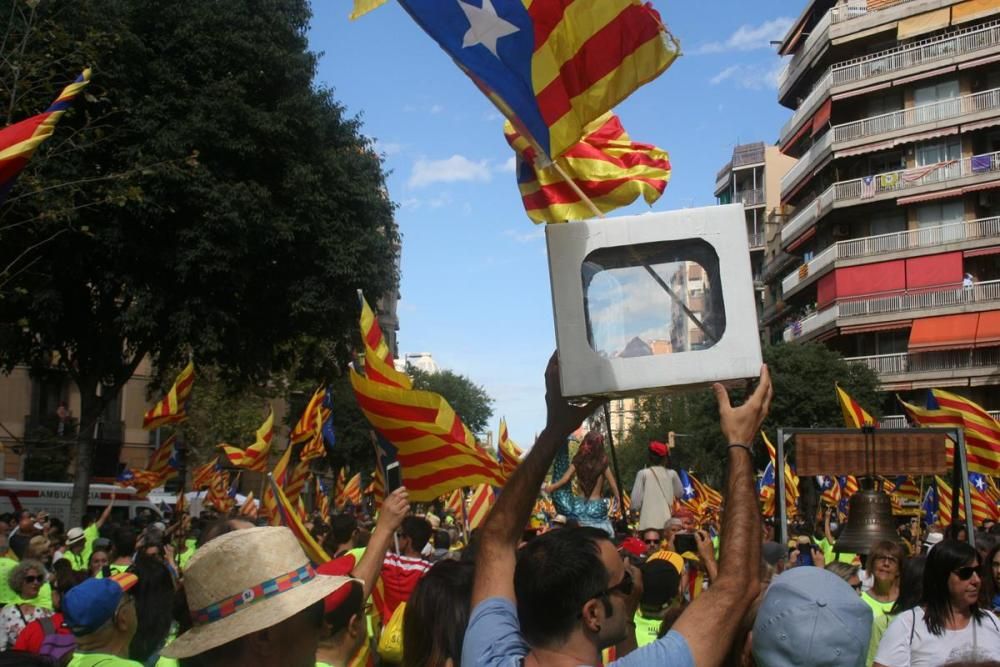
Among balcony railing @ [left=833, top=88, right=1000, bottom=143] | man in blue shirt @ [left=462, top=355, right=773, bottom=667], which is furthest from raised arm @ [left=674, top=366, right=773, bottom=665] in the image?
balcony railing @ [left=833, top=88, right=1000, bottom=143]

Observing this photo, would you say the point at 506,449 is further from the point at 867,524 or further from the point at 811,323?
the point at 811,323

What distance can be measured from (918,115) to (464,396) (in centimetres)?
4578

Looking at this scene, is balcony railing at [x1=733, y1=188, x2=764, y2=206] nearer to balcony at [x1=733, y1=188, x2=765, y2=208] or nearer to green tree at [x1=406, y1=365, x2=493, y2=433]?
balcony at [x1=733, y1=188, x2=765, y2=208]

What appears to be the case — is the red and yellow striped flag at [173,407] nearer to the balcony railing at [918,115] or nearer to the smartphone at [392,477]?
the smartphone at [392,477]

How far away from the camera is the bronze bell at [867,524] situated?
22.1 ft

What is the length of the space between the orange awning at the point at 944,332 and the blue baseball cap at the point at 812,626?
38.6 metres

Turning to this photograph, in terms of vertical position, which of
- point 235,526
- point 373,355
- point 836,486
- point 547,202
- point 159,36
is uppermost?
point 159,36

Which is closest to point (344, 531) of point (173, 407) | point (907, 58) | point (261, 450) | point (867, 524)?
point (867, 524)

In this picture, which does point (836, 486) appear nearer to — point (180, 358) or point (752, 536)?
point (180, 358)

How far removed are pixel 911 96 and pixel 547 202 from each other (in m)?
39.9

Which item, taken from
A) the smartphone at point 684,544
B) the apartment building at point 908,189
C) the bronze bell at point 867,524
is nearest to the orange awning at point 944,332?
the apartment building at point 908,189

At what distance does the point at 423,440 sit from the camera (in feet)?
21.1

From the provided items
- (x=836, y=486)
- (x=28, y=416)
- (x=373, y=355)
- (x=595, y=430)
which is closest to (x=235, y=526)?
(x=373, y=355)

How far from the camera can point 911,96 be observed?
137 ft
